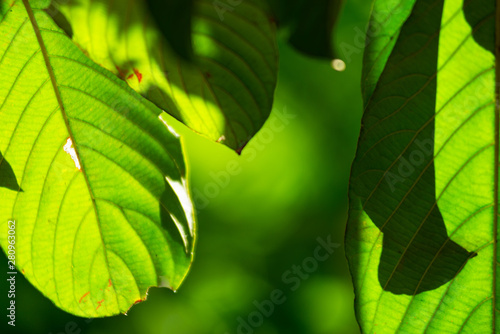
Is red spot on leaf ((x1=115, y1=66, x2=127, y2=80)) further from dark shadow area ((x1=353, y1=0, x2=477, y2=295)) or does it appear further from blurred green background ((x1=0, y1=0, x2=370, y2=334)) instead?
blurred green background ((x1=0, y1=0, x2=370, y2=334))

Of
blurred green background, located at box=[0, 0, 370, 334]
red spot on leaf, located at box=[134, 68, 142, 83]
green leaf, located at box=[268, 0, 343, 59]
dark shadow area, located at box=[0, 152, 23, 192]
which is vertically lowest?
blurred green background, located at box=[0, 0, 370, 334]

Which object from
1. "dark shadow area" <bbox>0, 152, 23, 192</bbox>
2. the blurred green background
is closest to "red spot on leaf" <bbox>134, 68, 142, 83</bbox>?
"dark shadow area" <bbox>0, 152, 23, 192</bbox>

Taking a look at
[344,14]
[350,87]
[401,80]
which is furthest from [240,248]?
[401,80]

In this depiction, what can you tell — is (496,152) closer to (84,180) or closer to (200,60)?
(200,60)

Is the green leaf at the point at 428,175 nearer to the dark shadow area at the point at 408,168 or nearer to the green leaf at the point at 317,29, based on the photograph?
the dark shadow area at the point at 408,168

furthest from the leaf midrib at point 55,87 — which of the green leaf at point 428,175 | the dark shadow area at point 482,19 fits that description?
the dark shadow area at point 482,19

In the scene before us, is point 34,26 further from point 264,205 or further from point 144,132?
point 264,205
